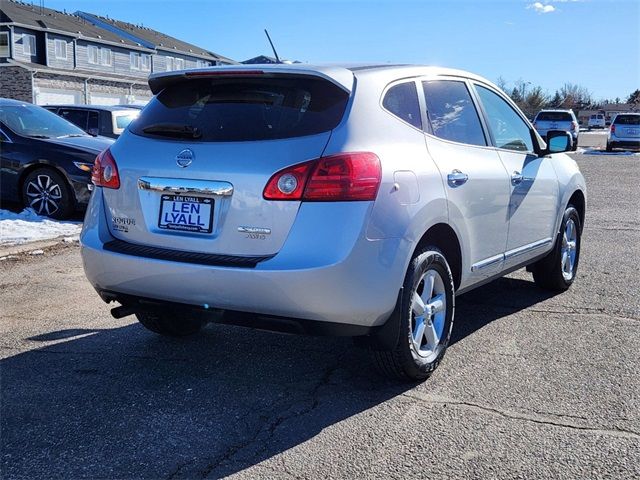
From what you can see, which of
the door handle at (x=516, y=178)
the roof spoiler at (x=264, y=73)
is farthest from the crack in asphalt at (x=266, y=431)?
the door handle at (x=516, y=178)

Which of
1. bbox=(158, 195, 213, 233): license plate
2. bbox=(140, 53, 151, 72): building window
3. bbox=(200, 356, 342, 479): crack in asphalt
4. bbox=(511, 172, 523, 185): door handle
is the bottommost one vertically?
bbox=(200, 356, 342, 479): crack in asphalt

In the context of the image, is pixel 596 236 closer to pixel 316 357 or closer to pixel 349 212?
pixel 316 357

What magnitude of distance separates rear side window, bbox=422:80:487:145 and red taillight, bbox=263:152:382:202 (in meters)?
1.01

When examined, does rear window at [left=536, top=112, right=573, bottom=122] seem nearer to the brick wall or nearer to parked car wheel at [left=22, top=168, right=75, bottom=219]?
the brick wall

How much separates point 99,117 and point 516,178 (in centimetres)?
1070

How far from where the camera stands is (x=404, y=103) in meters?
4.12

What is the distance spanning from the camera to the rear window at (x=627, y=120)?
3155 cm

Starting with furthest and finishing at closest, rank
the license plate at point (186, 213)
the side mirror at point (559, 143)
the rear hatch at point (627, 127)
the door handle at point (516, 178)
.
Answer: the rear hatch at point (627, 127) < the side mirror at point (559, 143) < the door handle at point (516, 178) < the license plate at point (186, 213)

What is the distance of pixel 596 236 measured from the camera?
9.28 meters

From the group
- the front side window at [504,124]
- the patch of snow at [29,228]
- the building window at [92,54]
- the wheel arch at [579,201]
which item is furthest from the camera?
the building window at [92,54]

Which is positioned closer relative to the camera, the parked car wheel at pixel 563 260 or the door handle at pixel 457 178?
the door handle at pixel 457 178

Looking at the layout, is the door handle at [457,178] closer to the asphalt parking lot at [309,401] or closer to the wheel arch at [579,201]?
the asphalt parking lot at [309,401]

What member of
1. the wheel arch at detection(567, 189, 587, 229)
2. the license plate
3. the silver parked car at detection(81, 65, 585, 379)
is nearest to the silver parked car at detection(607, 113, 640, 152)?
the wheel arch at detection(567, 189, 587, 229)

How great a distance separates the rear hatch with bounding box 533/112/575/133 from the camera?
31703 mm
